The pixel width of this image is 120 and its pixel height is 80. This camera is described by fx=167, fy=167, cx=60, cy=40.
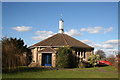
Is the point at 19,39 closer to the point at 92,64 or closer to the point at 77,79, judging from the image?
the point at 92,64

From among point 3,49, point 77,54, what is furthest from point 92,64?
point 3,49

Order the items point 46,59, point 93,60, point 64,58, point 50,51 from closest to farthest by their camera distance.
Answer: point 64,58, point 50,51, point 93,60, point 46,59

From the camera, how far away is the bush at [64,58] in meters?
28.4

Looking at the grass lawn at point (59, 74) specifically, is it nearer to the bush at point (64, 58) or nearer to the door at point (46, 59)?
the bush at point (64, 58)

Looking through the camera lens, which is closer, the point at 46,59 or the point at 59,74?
the point at 59,74

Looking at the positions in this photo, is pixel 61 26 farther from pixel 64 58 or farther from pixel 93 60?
pixel 64 58

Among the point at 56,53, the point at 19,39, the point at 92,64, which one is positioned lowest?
the point at 92,64

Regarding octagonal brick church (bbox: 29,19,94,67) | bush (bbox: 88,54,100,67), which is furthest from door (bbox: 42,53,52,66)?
bush (bbox: 88,54,100,67)

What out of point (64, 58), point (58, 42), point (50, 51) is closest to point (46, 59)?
point (50, 51)

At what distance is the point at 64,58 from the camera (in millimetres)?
28453

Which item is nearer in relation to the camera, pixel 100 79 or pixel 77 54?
pixel 100 79

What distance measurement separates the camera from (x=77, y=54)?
108 ft

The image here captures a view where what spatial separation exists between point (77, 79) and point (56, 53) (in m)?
15.9

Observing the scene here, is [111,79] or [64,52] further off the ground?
[64,52]
